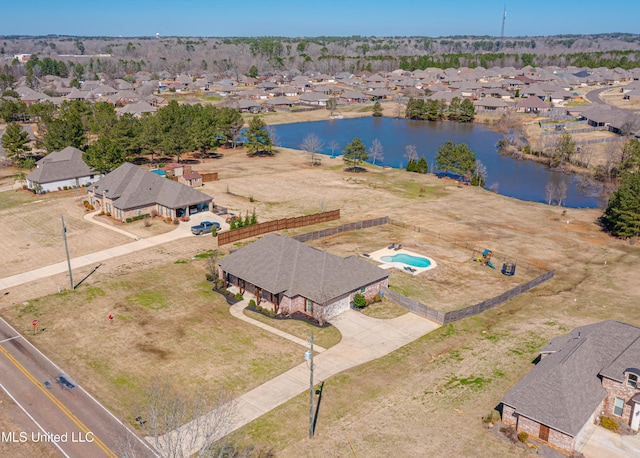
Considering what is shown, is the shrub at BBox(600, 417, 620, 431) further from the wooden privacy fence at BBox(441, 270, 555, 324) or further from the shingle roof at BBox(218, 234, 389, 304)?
the shingle roof at BBox(218, 234, 389, 304)

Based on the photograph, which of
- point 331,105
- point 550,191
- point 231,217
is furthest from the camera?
point 331,105

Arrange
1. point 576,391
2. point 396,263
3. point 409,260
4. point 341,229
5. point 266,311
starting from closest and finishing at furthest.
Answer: point 576,391
point 266,311
point 396,263
point 409,260
point 341,229

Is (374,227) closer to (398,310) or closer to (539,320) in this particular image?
(398,310)

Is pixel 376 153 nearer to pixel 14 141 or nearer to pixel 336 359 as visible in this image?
pixel 14 141

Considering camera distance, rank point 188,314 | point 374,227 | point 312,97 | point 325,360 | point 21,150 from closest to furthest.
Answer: point 325,360 → point 188,314 → point 374,227 → point 21,150 → point 312,97

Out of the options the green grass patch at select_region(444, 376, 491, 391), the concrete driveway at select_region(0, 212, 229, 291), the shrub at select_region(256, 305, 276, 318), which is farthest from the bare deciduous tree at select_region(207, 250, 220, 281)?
the green grass patch at select_region(444, 376, 491, 391)

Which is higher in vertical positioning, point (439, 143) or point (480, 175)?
point (439, 143)

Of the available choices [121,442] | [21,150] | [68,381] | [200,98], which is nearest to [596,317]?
[121,442]

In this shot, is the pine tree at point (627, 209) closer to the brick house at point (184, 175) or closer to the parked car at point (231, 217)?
the parked car at point (231, 217)

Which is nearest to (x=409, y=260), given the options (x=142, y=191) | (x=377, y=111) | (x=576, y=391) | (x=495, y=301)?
(x=495, y=301)
